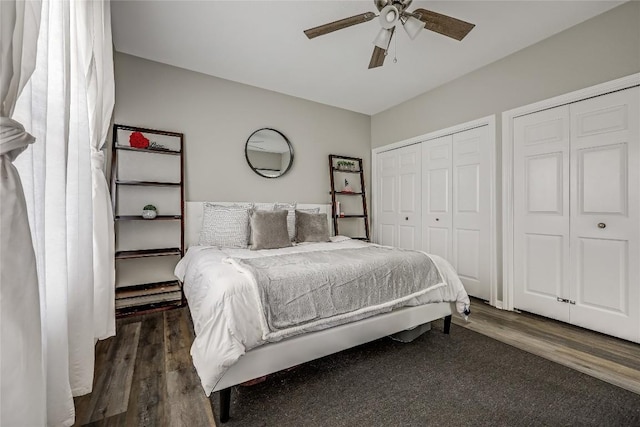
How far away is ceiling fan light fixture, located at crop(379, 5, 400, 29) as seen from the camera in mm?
1824

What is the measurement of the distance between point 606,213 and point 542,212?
44cm

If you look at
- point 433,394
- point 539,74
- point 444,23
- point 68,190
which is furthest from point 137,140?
point 539,74

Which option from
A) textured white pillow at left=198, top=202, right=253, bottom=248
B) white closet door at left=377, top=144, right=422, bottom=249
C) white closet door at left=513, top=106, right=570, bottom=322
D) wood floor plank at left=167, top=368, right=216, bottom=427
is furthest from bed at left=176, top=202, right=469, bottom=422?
white closet door at left=377, top=144, right=422, bottom=249

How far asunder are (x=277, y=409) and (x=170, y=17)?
2.99 m

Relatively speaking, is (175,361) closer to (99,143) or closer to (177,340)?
(177,340)

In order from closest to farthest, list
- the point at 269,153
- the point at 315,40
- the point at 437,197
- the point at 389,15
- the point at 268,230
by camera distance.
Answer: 1. the point at 389,15
2. the point at 315,40
3. the point at 268,230
4. the point at 437,197
5. the point at 269,153

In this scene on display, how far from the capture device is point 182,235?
303 centimetres

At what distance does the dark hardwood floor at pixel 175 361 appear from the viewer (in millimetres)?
1423

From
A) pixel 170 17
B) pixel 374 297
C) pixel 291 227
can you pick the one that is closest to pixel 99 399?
pixel 374 297

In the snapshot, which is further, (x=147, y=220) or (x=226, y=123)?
(x=226, y=123)

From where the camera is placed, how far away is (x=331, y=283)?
173 centimetres

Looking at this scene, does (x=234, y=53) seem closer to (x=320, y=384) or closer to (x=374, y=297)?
(x=374, y=297)

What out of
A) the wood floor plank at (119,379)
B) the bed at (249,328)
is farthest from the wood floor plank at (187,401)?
the wood floor plank at (119,379)

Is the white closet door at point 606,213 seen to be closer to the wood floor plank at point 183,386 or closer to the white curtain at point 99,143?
the wood floor plank at point 183,386
